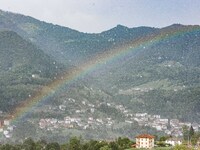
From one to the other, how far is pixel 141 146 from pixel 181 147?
2656 centimetres

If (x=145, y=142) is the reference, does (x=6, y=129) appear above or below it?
below

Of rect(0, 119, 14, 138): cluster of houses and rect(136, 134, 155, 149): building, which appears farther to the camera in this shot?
rect(0, 119, 14, 138): cluster of houses

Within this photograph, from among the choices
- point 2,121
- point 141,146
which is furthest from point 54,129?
point 141,146

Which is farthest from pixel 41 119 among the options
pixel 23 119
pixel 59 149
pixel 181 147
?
pixel 181 147

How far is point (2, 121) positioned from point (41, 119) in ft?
55.2

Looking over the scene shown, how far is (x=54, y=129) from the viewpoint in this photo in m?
188

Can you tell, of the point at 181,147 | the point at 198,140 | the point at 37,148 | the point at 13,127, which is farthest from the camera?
the point at 13,127

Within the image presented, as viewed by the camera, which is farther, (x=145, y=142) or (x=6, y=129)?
(x=6, y=129)

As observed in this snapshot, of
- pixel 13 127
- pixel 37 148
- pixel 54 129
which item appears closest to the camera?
pixel 37 148

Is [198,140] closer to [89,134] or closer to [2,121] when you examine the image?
[89,134]

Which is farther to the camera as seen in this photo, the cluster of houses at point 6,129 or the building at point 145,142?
the cluster of houses at point 6,129

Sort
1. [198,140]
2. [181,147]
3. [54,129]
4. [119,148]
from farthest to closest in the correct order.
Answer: [54,129] → [198,140] → [119,148] → [181,147]

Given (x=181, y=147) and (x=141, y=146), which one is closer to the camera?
(x=181, y=147)

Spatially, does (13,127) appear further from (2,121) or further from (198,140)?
(198,140)
